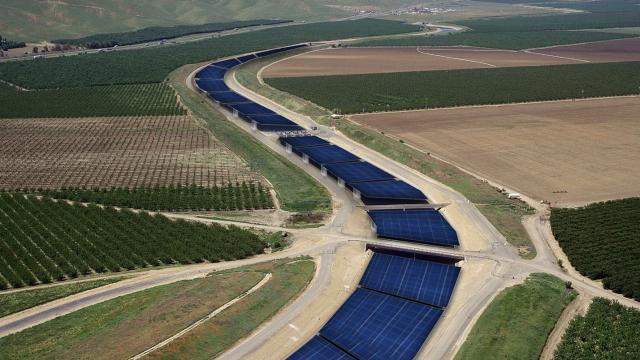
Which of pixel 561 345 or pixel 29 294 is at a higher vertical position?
pixel 29 294

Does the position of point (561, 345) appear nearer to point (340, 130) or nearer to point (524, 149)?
point (524, 149)

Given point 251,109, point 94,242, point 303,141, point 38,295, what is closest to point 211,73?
point 251,109

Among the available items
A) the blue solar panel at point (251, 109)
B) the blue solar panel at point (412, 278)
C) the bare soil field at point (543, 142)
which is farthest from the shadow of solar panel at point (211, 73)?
the blue solar panel at point (412, 278)

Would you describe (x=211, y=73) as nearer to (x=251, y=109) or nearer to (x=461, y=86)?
(x=251, y=109)

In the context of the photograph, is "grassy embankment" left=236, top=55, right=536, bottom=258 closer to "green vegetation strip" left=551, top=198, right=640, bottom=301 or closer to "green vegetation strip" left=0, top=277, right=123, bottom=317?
"green vegetation strip" left=551, top=198, right=640, bottom=301

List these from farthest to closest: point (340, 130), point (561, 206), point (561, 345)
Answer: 1. point (340, 130)
2. point (561, 206)
3. point (561, 345)

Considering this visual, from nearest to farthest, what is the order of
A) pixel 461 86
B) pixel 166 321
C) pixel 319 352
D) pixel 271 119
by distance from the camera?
pixel 319 352, pixel 166 321, pixel 271 119, pixel 461 86

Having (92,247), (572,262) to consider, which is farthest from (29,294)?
(572,262)
